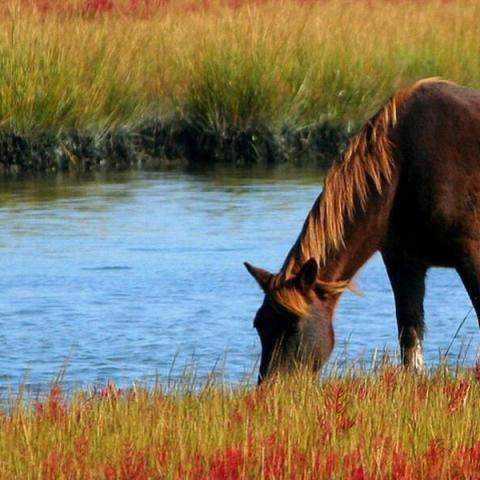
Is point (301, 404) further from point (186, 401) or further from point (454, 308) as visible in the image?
point (454, 308)

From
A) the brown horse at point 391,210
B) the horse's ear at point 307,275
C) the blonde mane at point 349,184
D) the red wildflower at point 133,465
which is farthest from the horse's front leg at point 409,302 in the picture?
the red wildflower at point 133,465

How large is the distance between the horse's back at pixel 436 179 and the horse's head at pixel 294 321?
1.57 ft

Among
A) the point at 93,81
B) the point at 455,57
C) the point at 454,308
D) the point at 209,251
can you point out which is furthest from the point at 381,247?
the point at 455,57

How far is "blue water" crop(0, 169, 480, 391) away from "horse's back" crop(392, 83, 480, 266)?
0.64 meters

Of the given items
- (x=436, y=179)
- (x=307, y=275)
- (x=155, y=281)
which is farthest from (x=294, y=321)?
(x=155, y=281)

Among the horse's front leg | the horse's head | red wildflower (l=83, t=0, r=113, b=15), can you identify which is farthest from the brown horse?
red wildflower (l=83, t=0, r=113, b=15)

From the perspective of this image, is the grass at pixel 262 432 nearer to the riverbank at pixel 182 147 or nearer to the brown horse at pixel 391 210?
the brown horse at pixel 391 210

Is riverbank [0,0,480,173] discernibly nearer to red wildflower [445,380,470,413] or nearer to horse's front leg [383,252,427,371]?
horse's front leg [383,252,427,371]

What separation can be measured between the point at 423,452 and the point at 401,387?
1002 mm

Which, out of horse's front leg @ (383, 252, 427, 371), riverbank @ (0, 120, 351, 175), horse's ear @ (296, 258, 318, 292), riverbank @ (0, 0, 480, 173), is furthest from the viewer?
riverbank @ (0, 120, 351, 175)

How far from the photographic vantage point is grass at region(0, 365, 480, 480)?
5.45 meters

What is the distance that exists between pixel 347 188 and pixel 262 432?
153 centimetres

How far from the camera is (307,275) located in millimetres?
6859

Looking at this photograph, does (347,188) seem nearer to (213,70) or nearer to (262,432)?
(262,432)
